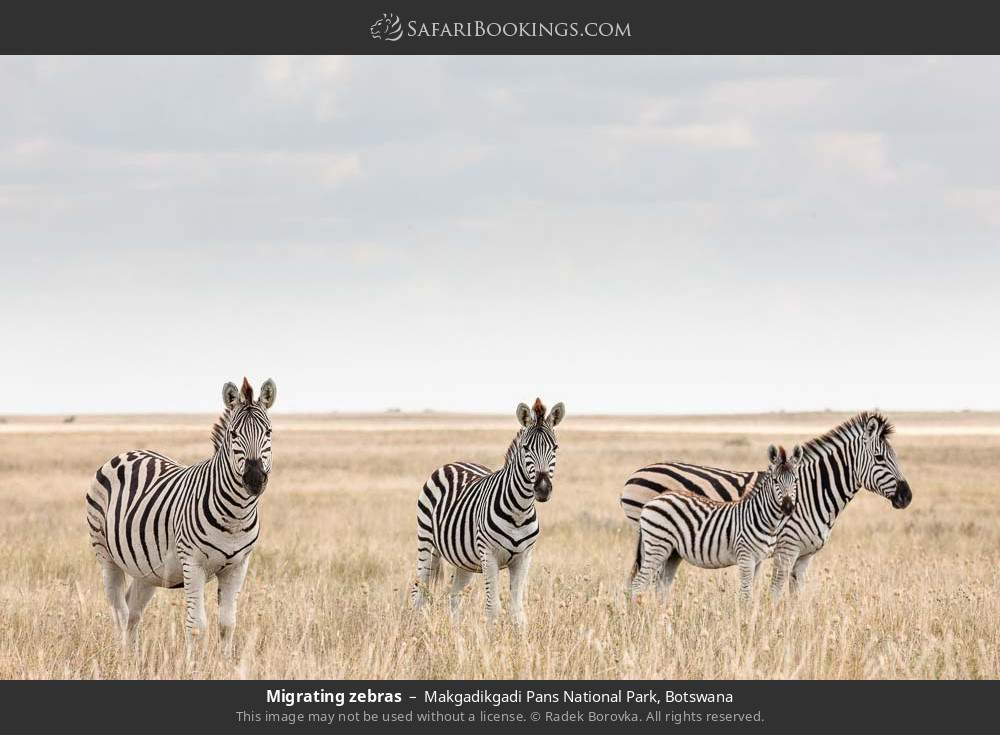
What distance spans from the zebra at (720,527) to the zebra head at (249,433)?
15.1 feet

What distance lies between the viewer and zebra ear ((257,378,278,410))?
8383 millimetres

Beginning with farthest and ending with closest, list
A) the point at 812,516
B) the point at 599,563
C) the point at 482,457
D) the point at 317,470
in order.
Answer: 1. the point at 482,457
2. the point at 317,470
3. the point at 599,563
4. the point at 812,516

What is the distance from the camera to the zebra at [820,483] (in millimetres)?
11430

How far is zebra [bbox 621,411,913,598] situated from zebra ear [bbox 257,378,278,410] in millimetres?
5651

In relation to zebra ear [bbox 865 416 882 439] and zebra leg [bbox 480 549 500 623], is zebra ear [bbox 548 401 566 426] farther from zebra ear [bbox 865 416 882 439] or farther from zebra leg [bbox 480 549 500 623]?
zebra ear [bbox 865 416 882 439]

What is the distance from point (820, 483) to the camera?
11.9 m

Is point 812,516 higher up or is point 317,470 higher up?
point 317,470

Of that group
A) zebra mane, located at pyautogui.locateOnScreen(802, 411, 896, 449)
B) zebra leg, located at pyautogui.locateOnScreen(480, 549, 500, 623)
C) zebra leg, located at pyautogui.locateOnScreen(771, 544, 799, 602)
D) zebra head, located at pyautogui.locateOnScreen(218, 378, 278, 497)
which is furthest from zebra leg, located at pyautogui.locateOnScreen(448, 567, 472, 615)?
zebra mane, located at pyautogui.locateOnScreen(802, 411, 896, 449)

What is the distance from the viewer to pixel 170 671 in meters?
8.76

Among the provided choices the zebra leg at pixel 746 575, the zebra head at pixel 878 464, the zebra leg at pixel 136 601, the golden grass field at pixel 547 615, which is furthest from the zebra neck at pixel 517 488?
the zebra head at pixel 878 464

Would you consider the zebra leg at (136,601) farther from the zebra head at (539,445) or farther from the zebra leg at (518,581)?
the zebra head at (539,445)
